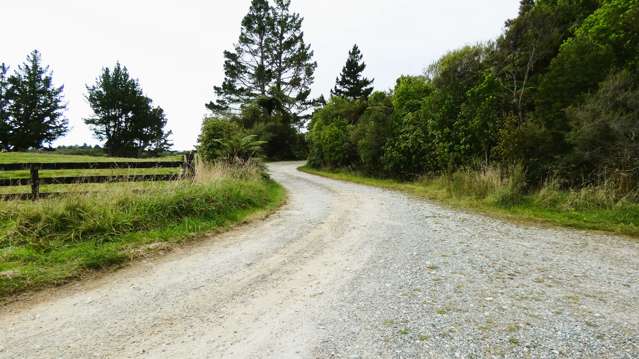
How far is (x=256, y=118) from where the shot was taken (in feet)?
114

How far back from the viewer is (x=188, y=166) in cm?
904

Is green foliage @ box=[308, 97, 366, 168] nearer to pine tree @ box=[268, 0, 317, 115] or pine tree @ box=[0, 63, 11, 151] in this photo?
pine tree @ box=[268, 0, 317, 115]

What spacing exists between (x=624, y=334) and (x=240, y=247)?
15.4 ft

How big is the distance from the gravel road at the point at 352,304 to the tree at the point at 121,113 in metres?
46.7

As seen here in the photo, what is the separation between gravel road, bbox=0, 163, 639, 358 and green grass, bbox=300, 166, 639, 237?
1.11 m

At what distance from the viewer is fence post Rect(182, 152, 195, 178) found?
348 inches

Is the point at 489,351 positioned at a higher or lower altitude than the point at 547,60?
lower

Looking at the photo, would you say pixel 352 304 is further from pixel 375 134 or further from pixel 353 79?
pixel 353 79

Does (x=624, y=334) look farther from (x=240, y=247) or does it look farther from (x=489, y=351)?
(x=240, y=247)

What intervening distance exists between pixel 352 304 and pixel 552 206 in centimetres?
724

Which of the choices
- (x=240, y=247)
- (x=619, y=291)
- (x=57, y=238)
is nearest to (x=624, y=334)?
(x=619, y=291)

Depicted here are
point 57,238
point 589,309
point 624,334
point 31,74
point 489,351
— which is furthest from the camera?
point 31,74

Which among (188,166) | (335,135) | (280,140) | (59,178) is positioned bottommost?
(59,178)

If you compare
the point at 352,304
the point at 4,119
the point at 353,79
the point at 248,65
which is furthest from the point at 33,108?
the point at 352,304
